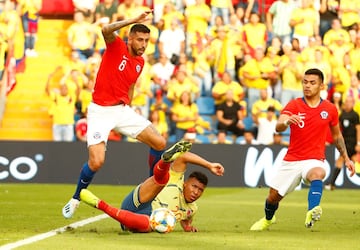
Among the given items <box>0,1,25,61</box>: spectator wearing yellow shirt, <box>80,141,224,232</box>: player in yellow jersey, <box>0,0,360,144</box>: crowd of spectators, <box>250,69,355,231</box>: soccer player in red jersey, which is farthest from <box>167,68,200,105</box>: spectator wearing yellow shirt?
<box>80,141,224,232</box>: player in yellow jersey

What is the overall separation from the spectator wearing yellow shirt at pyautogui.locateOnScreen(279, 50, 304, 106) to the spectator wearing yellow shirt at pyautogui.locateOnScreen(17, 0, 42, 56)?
6.31m

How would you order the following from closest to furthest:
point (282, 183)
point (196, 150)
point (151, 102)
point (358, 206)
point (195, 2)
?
point (282, 183), point (358, 206), point (196, 150), point (151, 102), point (195, 2)

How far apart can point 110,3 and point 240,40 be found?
132 inches

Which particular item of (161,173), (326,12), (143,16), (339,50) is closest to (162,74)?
(339,50)

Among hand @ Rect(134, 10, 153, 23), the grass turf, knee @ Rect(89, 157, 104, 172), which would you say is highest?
hand @ Rect(134, 10, 153, 23)

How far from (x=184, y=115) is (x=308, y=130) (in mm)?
11974

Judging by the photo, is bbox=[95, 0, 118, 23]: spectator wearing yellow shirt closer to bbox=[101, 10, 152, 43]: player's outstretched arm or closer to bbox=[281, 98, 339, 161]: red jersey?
bbox=[101, 10, 152, 43]: player's outstretched arm

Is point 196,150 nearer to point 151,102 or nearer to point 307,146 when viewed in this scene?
point 151,102

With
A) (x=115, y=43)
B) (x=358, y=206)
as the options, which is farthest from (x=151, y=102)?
(x=115, y=43)

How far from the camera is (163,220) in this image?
39.3 feet

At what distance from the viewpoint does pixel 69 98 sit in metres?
25.9

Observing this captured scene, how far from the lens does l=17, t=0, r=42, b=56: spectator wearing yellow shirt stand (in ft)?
91.4

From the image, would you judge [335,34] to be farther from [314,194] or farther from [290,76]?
[314,194]

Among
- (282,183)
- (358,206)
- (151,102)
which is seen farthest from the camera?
(151,102)
